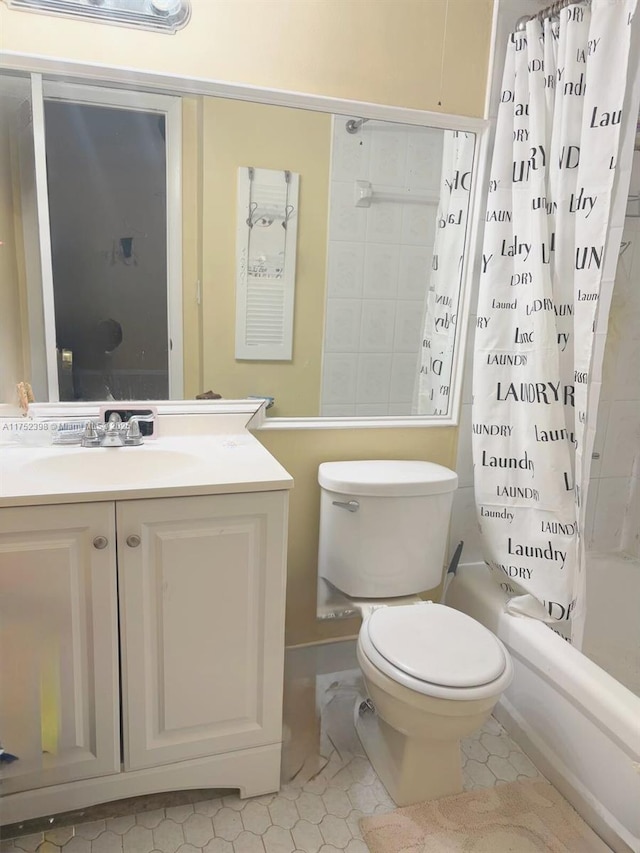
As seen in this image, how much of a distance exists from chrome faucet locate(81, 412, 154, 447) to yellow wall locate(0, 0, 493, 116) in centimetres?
90

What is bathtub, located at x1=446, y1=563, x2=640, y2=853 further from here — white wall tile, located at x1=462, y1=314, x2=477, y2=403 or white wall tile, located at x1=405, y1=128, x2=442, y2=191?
white wall tile, located at x1=405, y1=128, x2=442, y2=191

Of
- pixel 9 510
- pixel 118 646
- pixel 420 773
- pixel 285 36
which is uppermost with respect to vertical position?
pixel 285 36

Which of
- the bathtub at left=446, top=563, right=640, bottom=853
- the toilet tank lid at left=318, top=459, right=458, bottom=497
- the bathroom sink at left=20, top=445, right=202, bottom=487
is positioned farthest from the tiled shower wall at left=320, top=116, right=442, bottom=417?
the bathtub at left=446, top=563, right=640, bottom=853

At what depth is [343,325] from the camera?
76.8 inches

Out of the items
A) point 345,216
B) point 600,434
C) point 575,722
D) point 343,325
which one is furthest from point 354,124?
point 575,722

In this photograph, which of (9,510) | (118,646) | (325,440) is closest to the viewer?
(9,510)

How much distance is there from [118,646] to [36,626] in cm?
17

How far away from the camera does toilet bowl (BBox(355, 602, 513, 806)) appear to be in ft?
4.33

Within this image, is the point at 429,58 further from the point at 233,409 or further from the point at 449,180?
the point at 233,409

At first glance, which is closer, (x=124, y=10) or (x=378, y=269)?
(x=124, y=10)

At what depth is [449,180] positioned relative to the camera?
76.2 inches

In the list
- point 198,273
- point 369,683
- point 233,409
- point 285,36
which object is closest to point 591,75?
point 285,36

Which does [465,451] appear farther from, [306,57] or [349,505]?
[306,57]

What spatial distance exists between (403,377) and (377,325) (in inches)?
7.9
